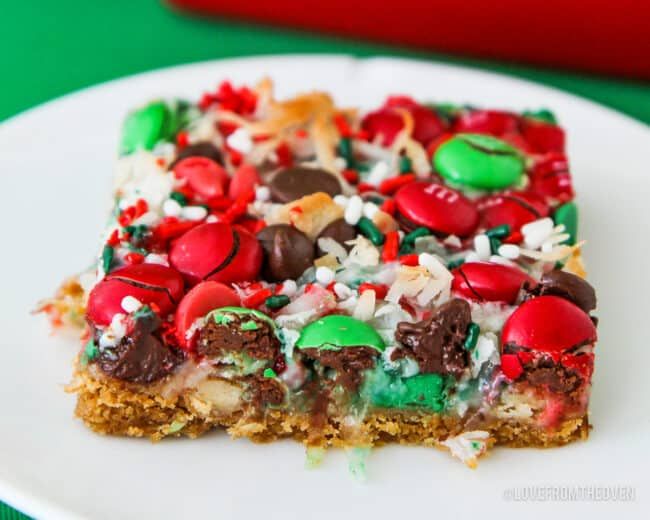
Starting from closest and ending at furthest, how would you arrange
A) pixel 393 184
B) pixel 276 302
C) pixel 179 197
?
pixel 276 302
pixel 179 197
pixel 393 184

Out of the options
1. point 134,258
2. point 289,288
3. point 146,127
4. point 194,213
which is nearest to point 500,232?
point 289,288

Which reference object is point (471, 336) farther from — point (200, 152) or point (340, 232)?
point (200, 152)

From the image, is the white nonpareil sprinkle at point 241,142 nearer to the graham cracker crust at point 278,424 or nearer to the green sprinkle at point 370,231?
the green sprinkle at point 370,231

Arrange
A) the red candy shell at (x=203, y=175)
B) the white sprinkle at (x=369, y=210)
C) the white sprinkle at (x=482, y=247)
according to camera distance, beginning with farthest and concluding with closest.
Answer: the red candy shell at (x=203, y=175) → the white sprinkle at (x=369, y=210) → the white sprinkle at (x=482, y=247)

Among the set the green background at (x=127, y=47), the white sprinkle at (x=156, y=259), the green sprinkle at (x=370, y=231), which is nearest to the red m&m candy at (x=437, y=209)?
the green sprinkle at (x=370, y=231)

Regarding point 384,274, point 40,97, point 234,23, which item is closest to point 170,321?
point 384,274
